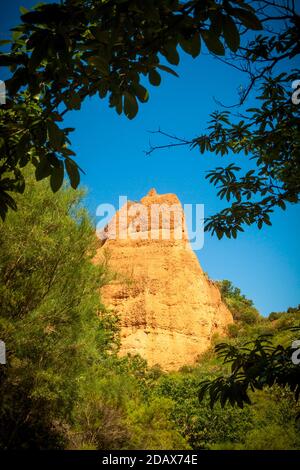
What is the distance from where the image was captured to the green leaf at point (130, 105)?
1.31m

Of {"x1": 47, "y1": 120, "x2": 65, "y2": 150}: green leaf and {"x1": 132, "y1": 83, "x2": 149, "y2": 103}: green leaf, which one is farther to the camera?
{"x1": 132, "y1": 83, "x2": 149, "y2": 103}: green leaf

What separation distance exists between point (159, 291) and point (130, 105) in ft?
87.6

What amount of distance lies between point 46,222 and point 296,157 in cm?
643

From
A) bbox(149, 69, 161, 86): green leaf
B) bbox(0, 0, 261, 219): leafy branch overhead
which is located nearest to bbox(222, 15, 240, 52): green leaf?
bbox(0, 0, 261, 219): leafy branch overhead

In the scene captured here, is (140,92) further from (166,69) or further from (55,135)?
(55,135)

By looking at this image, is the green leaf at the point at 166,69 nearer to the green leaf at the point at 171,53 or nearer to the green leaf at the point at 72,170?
the green leaf at the point at 171,53

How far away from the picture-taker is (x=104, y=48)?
1.18 metres

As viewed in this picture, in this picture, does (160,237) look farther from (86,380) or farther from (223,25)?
(223,25)

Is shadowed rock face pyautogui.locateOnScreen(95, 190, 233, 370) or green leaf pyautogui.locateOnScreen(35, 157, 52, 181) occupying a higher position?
shadowed rock face pyautogui.locateOnScreen(95, 190, 233, 370)

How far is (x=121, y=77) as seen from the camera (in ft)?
4.34

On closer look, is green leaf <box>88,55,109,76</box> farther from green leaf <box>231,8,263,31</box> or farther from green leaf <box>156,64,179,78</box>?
green leaf <box>231,8,263,31</box>

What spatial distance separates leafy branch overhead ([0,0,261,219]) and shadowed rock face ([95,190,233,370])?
78.0 ft

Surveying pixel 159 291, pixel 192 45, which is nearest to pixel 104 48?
pixel 192 45

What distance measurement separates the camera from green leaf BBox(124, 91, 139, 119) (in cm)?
131
